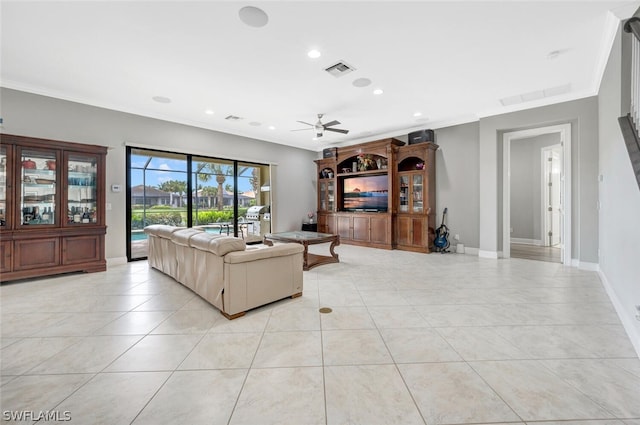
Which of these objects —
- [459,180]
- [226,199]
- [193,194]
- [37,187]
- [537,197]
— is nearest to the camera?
[37,187]

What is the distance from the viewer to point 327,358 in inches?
76.4

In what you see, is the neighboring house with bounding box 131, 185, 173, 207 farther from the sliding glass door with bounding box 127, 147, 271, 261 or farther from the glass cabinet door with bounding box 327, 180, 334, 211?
the glass cabinet door with bounding box 327, 180, 334, 211

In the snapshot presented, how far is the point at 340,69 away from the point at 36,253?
5.20 meters

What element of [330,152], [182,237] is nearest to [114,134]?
[182,237]

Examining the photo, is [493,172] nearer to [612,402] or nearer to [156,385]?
[612,402]

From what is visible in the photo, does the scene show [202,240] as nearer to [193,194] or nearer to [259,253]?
[259,253]

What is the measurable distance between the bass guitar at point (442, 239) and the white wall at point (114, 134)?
4759 millimetres

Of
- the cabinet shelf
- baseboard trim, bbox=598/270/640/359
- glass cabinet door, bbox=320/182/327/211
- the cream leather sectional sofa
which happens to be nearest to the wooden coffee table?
the cream leather sectional sofa

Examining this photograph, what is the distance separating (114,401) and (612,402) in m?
2.86

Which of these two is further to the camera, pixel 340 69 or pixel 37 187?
pixel 37 187

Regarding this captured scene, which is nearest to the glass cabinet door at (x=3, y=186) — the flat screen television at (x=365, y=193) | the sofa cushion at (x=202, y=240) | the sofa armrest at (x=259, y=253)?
the sofa cushion at (x=202, y=240)

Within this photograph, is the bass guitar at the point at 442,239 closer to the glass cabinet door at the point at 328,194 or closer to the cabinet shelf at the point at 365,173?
the cabinet shelf at the point at 365,173

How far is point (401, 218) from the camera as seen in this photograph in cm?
643

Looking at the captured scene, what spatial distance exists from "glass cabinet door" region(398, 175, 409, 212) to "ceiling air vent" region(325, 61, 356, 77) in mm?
3426
